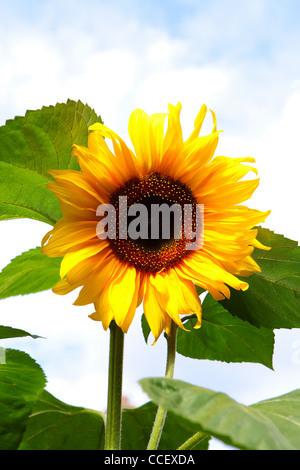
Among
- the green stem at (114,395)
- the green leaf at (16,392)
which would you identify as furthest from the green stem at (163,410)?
the green leaf at (16,392)

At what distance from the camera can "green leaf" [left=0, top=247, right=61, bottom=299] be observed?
81 cm

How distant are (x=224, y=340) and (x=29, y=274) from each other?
0.31 metres

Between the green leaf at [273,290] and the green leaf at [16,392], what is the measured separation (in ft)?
0.85

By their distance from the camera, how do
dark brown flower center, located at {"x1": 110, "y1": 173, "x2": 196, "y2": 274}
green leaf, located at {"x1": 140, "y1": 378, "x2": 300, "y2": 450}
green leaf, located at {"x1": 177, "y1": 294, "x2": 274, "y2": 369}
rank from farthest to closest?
green leaf, located at {"x1": 177, "y1": 294, "x2": 274, "y2": 369}, dark brown flower center, located at {"x1": 110, "y1": 173, "x2": 196, "y2": 274}, green leaf, located at {"x1": 140, "y1": 378, "x2": 300, "y2": 450}

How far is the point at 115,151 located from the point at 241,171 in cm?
16

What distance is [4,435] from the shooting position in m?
0.62

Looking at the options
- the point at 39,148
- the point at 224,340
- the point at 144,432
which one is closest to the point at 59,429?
the point at 144,432

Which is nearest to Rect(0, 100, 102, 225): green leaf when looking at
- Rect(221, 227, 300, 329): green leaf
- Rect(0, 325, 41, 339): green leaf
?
Rect(0, 325, 41, 339): green leaf

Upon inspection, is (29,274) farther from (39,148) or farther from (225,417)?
(225,417)

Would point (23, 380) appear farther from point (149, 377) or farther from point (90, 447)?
point (149, 377)

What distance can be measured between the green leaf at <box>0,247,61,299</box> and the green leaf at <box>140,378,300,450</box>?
15.2 inches

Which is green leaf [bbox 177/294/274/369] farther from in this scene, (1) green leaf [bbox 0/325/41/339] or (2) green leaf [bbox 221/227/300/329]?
(1) green leaf [bbox 0/325/41/339]

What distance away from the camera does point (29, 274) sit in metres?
0.82

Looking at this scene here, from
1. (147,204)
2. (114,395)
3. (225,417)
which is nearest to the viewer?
(225,417)
